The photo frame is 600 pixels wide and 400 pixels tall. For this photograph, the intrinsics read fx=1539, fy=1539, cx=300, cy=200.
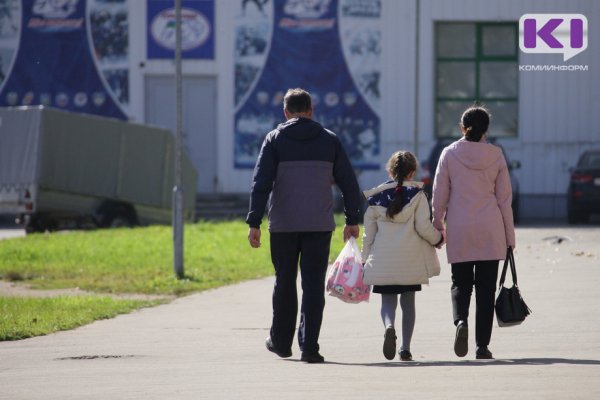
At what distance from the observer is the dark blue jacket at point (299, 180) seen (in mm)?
10492

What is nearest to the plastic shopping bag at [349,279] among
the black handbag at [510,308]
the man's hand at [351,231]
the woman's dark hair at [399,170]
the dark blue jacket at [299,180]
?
the man's hand at [351,231]

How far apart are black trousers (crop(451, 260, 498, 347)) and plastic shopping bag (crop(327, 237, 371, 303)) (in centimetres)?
65

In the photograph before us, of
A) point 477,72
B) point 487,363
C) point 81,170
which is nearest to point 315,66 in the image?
point 477,72

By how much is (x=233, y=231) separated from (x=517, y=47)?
44.7 ft

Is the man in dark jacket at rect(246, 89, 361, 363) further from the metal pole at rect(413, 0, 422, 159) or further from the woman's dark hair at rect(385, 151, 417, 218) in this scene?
the metal pole at rect(413, 0, 422, 159)

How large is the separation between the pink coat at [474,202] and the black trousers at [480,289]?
11 centimetres

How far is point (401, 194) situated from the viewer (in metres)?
10.4

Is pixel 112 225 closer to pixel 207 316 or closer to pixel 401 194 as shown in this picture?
pixel 207 316

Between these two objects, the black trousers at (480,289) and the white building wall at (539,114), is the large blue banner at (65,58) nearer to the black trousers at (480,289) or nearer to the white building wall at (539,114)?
the white building wall at (539,114)

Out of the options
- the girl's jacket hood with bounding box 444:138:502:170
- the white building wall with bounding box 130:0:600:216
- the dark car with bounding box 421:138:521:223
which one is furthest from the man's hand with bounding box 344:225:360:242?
the white building wall with bounding box 130:0:600:216

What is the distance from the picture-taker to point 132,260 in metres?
21.3

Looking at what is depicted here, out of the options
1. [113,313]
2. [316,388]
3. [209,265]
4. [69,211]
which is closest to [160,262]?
[209,265]

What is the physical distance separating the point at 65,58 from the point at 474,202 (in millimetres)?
29718

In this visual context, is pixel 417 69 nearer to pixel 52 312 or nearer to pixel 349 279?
pixel 52 312
